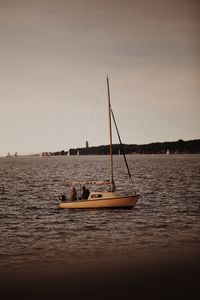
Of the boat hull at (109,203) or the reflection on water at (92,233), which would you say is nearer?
the reflection on water at (92,233)

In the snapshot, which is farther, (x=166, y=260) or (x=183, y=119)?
(x=183, y=119)

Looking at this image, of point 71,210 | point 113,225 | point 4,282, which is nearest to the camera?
point 4,282

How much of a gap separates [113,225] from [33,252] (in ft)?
12.4

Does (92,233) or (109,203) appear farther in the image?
(109,203)

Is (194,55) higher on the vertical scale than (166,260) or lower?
higher

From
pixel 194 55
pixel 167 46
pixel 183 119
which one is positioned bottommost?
pixel 183 119

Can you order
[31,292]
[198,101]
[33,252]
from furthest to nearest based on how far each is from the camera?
1. [198,101]
2. [33,252]
3. [31,292]

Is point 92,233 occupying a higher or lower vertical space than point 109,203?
lower

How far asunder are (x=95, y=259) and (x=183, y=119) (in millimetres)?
6017

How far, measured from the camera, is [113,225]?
10.4 m

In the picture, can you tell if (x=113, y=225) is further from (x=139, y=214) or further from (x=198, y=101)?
(x=198, y=101)

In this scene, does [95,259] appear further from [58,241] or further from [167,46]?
[167,46]

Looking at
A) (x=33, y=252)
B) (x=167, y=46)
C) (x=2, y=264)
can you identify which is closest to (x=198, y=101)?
(x=167, y=46)

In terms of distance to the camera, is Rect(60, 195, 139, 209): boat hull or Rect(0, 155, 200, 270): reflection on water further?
Rect(60, 195, 139, 209): boat hull
